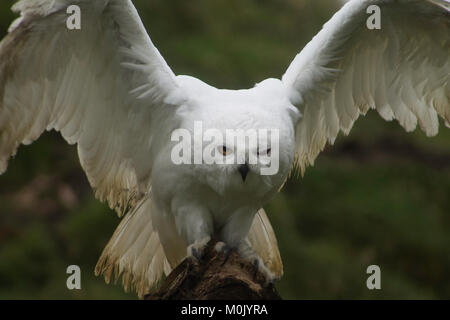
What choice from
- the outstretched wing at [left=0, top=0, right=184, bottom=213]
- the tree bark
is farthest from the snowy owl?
the tree bark

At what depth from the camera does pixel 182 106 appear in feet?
20.1

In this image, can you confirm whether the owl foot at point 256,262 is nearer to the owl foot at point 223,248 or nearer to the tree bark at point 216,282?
the tree bark at point 216,282

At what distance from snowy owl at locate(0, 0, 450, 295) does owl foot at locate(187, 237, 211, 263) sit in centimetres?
1

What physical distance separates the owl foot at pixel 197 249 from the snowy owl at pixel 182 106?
1 cm

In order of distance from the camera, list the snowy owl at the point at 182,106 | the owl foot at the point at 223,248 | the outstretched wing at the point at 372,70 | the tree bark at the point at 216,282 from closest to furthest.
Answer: the tree bark at the point at 216,282 < the snowy owl at the point at 182,106 < the owl foot at the point at 223,248 < the outstretched wing at the point at 372,70

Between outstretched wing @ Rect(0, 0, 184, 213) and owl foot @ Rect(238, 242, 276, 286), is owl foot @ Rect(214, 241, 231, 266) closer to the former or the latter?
owl foot @ Rect(238, 242, 276, 286)

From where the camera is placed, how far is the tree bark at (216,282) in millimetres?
5625

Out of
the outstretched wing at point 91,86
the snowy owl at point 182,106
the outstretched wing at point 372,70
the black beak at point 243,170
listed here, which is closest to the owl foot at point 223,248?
the snowy owl at point 182,106

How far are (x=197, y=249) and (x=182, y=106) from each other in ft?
3.47

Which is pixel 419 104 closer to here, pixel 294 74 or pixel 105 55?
pixel 294 74

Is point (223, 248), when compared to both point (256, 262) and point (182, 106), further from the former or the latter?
point (182, 106)

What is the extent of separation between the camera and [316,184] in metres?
12.0

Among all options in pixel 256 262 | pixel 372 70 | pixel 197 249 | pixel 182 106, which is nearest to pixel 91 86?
pixel 182 106

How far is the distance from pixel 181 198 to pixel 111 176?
1031 mm
